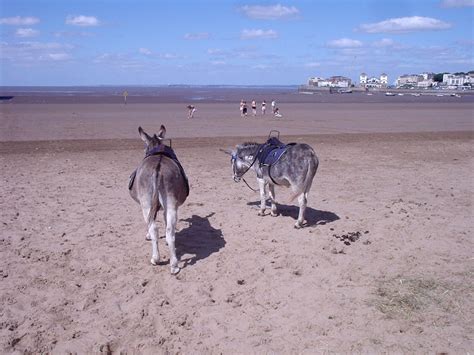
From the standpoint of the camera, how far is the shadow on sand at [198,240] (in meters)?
9.81

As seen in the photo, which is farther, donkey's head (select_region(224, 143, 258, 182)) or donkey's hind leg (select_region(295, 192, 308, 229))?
donkey's head (select_region(224, 143, 258, 182))

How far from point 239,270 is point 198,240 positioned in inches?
72.9

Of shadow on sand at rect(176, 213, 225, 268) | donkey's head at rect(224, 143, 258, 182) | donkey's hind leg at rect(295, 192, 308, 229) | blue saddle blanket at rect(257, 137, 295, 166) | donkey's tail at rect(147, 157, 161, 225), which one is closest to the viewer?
donkey's tail at rect(147, 157, 161, 225)

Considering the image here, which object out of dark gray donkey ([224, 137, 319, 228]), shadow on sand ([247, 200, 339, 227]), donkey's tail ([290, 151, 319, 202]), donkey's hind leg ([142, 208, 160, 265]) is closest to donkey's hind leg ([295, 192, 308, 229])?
dark gray donkey ([224, 137, 319, 228])

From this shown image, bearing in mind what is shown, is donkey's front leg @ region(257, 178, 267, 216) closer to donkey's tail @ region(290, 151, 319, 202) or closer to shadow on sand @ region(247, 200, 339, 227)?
shadow on sand @ region(247, 200, 339, 227)

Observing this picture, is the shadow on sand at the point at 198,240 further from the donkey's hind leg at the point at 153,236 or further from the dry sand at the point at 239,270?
the donkey's hind leg at the point at 153,236

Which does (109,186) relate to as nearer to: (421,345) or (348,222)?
(348,222)

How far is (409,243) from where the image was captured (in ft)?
34.1

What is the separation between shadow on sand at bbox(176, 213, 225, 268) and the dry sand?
0.04m

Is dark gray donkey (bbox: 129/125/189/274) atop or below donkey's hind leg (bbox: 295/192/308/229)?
atop

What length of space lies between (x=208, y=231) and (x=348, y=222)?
339 cm

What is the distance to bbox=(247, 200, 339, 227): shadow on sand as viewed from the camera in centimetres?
1195

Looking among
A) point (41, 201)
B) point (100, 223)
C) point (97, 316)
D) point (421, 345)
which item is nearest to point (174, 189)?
point (97, 316)

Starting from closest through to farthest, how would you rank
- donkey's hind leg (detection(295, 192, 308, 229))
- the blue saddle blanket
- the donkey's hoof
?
the donkey's hoof < donkey's hind leg (detection(295, 192, 308, 229)) < the blue saddle blanket
